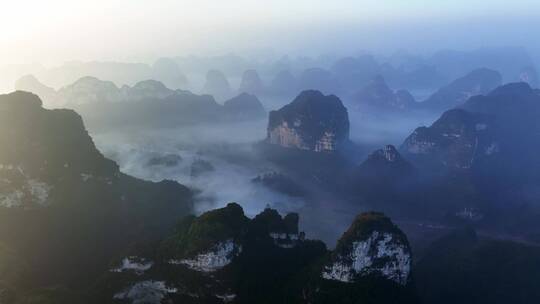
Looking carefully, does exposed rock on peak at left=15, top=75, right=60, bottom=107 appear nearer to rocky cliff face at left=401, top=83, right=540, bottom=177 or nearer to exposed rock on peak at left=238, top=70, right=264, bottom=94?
exposed rock on peak at left=238, top=70, right=264, bottom=94

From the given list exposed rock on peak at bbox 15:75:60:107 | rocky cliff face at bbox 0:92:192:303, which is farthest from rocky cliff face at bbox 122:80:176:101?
rocky cliff face at bbox 0:92:192:303

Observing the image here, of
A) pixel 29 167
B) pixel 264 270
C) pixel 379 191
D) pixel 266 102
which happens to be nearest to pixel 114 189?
pixel 29 167

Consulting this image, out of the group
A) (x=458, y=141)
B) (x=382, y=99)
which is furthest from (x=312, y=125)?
(x=382, y=99)

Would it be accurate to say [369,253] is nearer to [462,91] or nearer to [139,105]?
[139,105]

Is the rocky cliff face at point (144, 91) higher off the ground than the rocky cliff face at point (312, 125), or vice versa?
the rocky cliff face at point (144, 91)

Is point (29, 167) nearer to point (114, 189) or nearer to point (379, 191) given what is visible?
point (114, 189)

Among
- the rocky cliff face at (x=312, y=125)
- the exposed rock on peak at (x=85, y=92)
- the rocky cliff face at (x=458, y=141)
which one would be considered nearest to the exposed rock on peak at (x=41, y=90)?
the exposed rock on peak at (x=85, y=92)

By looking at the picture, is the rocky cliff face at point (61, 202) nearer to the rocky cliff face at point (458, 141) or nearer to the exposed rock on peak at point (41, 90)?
the rocky cliff face at point (458, 141)

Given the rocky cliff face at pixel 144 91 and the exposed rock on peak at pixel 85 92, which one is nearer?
the exposed rock on peak at pixel 85 92
